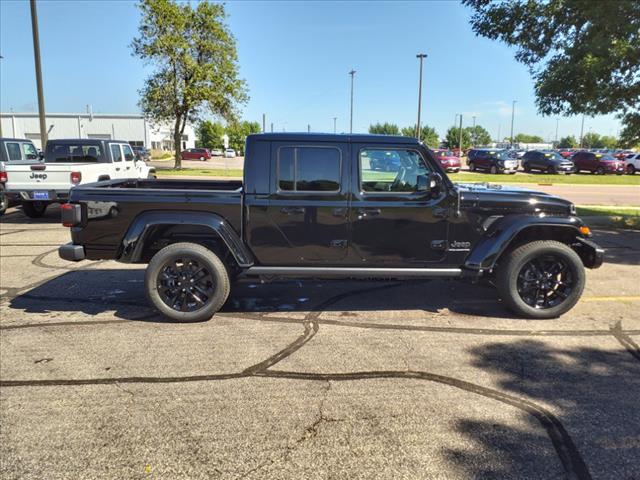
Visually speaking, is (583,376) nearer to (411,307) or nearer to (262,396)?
(411,307)

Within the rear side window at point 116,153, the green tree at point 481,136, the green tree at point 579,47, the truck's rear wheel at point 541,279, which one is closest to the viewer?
the truck's rear wheel at point 541,279

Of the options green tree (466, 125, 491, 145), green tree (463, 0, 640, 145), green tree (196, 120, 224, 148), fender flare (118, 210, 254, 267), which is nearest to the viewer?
fender flare (118, 210, 254, 267)

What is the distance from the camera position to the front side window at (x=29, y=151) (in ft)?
44.3

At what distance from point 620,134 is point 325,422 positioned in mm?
10929

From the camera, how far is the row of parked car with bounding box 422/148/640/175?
3541 cm

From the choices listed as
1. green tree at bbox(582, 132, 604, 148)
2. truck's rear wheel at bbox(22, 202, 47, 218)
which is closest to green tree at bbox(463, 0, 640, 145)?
truck's rear wheel at bbox(22, 202, 47, 218)

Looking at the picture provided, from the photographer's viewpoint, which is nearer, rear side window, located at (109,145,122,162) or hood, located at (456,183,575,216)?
hood, located at (456,183,575,216)

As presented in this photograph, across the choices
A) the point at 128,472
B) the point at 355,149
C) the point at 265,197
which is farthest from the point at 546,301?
the point at 128,472

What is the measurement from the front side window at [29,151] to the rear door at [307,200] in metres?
11.6

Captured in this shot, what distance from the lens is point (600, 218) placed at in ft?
40.3

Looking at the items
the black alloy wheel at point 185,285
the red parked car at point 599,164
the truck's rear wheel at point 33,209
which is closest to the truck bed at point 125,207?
the black alloy wheel at point 185,285

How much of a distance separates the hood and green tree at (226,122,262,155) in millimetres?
17562

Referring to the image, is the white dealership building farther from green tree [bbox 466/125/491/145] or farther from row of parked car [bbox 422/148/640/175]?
green tree [bbox 466/125/491/145]

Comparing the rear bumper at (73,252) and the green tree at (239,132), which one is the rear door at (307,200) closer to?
the rear bumper at (73,252)
